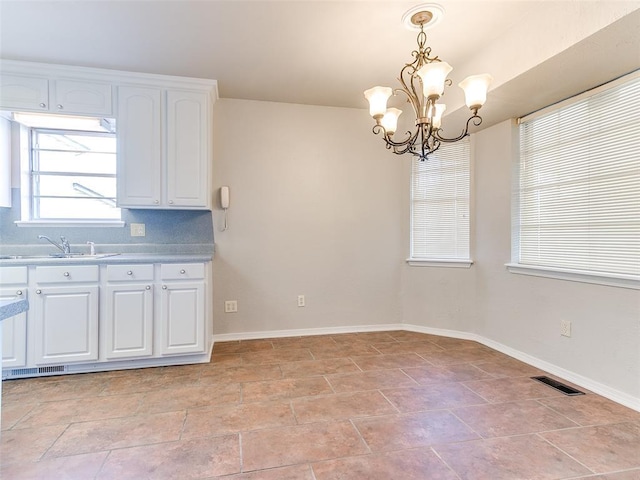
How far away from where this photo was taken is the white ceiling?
2.06 meters

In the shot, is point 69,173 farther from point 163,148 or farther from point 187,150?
point 187,150

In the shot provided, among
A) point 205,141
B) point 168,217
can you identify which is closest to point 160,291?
point 168,217

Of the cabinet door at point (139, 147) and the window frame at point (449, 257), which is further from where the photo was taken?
the window frame at point (449, 257)

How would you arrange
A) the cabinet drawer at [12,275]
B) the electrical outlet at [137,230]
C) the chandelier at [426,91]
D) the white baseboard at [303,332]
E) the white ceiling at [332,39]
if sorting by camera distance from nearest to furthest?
the chandelier at [426,91] → the white ceiling at [332,39] → the cabinet drawer at [12,275] → the electrical outlet at [137,230] → the white baseboard at [303,332]

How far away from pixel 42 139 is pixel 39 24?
1.17 meters

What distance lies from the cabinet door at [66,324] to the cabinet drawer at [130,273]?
0.16 metres

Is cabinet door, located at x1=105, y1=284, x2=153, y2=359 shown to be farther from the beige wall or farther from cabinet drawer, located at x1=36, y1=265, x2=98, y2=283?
the beige wall

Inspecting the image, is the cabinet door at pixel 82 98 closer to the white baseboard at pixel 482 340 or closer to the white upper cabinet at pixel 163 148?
the white upper cabinet at pixel 163 148

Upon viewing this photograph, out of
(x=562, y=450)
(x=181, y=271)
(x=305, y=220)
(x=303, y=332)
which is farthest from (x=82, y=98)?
(x=562, y=450)

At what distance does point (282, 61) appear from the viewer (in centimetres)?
281

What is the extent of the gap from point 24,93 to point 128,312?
1.93 meters

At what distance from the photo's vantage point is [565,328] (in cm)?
265

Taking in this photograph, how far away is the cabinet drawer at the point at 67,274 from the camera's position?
257cm

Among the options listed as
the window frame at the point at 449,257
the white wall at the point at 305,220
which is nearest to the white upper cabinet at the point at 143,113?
the white wall at the point at 305,220
